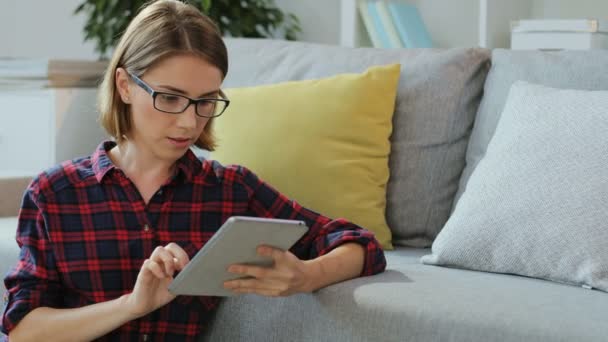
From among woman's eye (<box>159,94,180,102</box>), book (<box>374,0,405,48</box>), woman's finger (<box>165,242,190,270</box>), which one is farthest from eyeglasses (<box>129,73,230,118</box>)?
book (<box>374,0,405,48</box>)

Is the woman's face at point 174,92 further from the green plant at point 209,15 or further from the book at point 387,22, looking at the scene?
the green plant at point 209,15

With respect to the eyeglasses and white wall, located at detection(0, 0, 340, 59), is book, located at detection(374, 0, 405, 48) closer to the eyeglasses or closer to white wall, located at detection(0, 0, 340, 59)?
white wall, located at detection(0, 0, 340, 59)

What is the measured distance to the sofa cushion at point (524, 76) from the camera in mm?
1797

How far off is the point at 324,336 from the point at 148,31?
21.4 inches

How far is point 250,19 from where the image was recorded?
319 cm

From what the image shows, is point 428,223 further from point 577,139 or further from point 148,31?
point 148,31

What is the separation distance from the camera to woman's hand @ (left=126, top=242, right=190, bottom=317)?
123 cm

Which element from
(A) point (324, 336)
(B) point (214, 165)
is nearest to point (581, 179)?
(A) point (324, 336)

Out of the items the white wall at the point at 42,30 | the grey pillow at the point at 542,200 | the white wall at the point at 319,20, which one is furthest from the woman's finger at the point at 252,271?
the white wall at the point at 42,30

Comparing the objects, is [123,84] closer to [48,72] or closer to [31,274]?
[31,274]

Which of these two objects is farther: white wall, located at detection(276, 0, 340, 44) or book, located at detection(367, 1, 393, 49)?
white wall, located at detection(276, 0, 340, 44)

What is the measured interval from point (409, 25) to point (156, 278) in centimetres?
167

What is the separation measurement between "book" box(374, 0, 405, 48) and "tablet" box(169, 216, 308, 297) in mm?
1605

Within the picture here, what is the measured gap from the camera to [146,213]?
1.47 m
